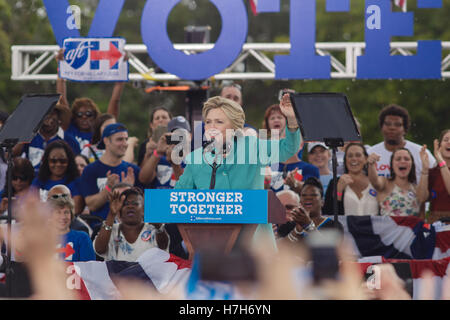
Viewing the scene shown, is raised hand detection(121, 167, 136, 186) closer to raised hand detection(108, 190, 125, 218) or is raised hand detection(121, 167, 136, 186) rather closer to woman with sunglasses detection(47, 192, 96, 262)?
raised hand detection(108, 190, 125, 218)

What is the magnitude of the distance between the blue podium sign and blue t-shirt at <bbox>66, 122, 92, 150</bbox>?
4615 millimetres

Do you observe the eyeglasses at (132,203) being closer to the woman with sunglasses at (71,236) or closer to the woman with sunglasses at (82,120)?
the woman with sunglasses at (71,236)

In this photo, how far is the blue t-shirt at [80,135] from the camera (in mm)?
8930

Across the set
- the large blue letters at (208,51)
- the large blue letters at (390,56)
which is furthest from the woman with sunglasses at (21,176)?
the large blue letters at (390,56)

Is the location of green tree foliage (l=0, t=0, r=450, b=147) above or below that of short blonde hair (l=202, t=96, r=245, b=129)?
above

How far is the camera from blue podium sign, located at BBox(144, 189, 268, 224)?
440 cm

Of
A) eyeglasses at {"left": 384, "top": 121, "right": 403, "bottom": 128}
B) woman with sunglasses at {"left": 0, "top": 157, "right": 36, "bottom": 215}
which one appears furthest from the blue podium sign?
eyeglasses at {"left": 384, "top": 121, "right": 403, "bottom": 128}

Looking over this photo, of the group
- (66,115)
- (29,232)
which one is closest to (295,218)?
(29,232)

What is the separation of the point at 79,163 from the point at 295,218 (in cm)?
327

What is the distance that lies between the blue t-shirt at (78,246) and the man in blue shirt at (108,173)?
141cm

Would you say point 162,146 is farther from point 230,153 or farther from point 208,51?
point 230,153

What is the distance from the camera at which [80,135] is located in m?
8.96

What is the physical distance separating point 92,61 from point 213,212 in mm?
5704

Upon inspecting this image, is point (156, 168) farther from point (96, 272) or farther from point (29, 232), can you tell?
point (29, 232)
